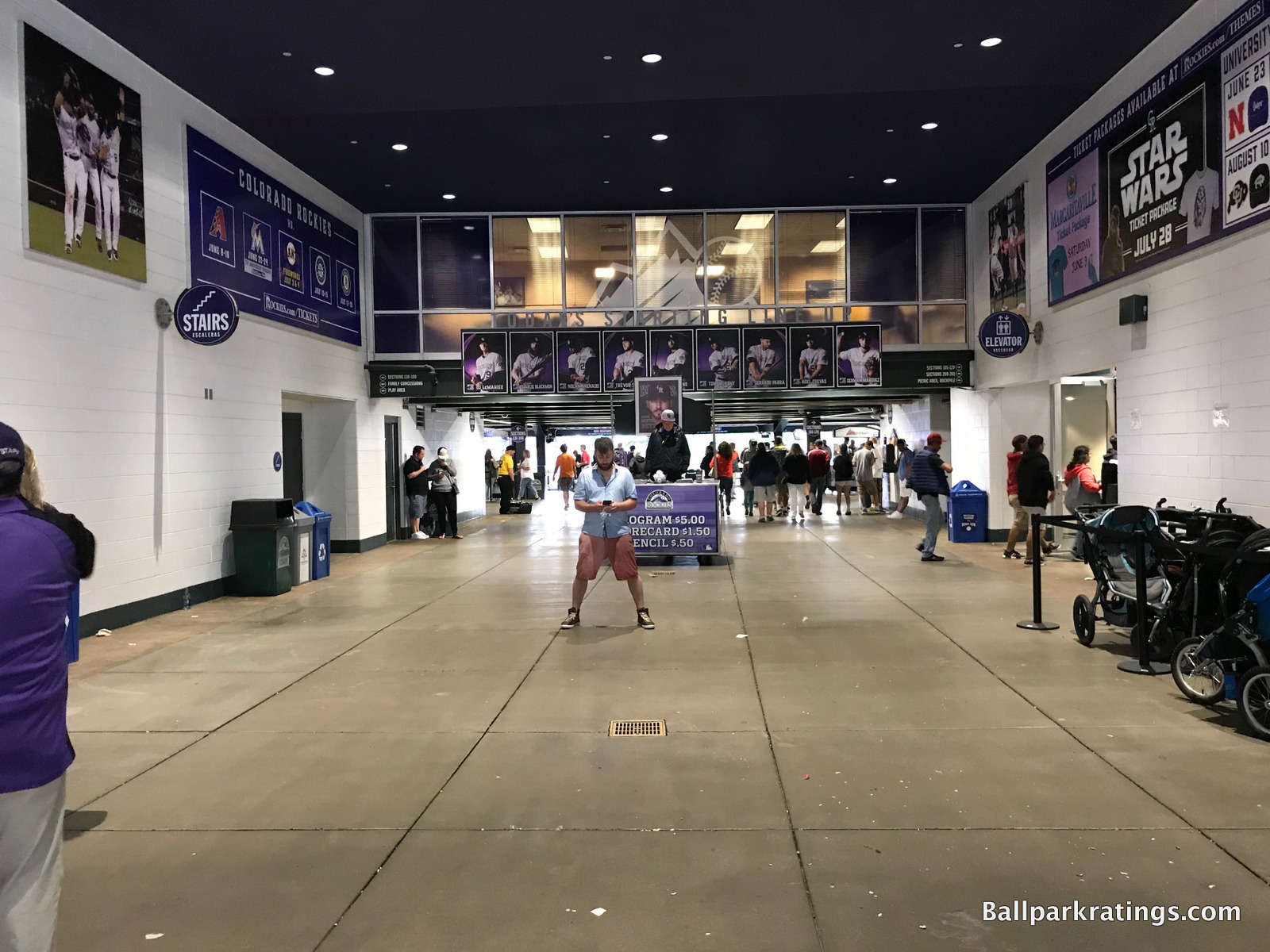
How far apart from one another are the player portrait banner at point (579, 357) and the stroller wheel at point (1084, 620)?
9872 millimetres

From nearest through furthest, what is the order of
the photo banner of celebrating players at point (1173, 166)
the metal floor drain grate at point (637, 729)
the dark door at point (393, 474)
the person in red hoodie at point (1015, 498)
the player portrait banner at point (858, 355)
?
1. the metal floor drain grate at point (637, 729)
2. the photo banner of celebrating players at point (1173, 166)
3. the person in red hoodie at point (1015, 498)
4. the player portrait banner at point (858, 355)
5. the dark door at point (393, 474)

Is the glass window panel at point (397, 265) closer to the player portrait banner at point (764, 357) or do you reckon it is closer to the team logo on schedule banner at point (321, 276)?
the team logo on schedule banner at point (321, 276)

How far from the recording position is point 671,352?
16000 mm

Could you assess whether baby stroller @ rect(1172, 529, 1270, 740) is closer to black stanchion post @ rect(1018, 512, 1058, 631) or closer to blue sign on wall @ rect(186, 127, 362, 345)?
black stanchion post @ rect(1018, 512, 1058, 631)

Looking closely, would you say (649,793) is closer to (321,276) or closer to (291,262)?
(291,262)

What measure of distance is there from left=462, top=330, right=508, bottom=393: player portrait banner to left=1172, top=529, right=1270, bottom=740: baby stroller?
1199 cm

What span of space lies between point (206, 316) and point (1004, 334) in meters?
10.9

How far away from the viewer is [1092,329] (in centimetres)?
1168

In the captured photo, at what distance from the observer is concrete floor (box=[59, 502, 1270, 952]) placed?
10.5 feet

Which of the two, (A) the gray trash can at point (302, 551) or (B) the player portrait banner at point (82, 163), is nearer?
(B) the player portrait banner at point (82, 163)

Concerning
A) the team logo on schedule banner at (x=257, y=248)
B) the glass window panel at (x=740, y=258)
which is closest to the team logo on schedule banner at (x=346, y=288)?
the team logo on schedule banner at (x=257, y=248)

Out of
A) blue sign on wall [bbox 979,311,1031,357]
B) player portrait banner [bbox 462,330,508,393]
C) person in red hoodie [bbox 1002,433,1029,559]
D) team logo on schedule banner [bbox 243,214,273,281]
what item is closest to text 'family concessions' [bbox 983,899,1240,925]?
person in red hoodie [bbox 1002,433,1029,559]

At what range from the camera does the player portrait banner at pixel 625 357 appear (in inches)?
630

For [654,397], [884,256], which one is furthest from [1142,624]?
[884,256]
